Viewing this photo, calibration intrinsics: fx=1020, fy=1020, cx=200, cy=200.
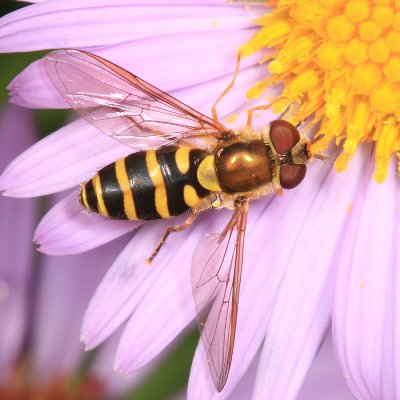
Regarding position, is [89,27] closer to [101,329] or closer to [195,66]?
[195,66]

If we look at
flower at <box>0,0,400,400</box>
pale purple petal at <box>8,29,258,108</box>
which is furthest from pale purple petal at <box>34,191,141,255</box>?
pale purple petal at <box>8,29,258,108</box>

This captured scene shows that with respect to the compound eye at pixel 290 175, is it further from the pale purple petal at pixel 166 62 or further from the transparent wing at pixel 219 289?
the pale purple petal at pixel 166 62

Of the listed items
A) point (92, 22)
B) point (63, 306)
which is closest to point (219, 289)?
point (92, 22)

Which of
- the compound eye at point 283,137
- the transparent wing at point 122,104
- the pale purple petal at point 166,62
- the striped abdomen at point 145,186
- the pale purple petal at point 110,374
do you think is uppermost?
the pale purple petal at point 166,62

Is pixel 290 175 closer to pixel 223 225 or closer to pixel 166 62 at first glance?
pixel 223 225

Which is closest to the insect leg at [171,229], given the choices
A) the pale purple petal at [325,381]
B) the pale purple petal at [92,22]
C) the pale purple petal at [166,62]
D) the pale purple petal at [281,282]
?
the pale purple petal at [281,282]

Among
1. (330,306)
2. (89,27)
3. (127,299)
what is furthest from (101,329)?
(89,27)

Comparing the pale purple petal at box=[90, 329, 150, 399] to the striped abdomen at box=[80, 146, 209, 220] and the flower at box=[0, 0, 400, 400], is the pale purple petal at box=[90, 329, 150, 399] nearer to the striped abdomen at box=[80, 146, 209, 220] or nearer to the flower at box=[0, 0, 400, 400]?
the flower at box=[0, 0, 400, 400]
